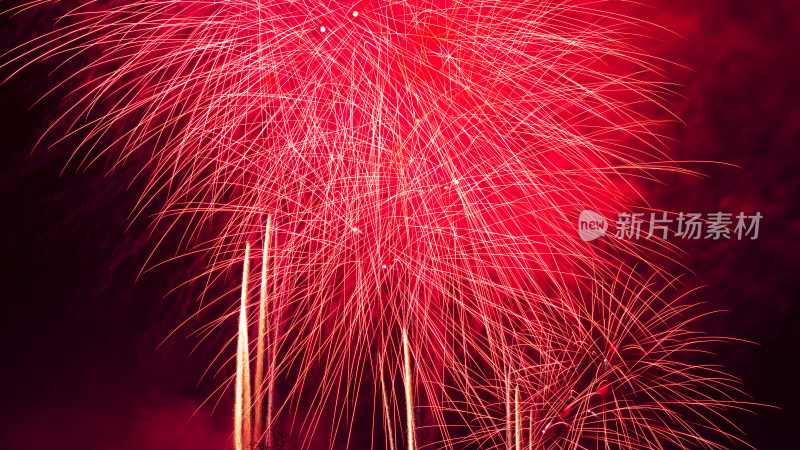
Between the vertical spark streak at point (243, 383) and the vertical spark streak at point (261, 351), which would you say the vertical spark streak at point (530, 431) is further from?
the vertical spark streak at point (243, 383)

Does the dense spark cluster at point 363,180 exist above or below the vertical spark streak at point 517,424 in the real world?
Answer: above

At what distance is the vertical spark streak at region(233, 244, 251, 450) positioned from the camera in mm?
4183

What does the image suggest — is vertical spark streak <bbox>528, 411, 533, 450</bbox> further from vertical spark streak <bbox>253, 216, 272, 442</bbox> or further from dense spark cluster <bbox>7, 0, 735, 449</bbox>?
vertical spark streak <bbox>253, 216, 272, 442</bbox>

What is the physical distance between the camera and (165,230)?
4.96 metres

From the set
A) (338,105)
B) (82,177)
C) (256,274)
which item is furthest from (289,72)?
(82,177)

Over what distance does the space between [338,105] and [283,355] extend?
Answer: 5.86ft

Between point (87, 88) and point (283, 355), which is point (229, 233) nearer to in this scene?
point (283, 355)

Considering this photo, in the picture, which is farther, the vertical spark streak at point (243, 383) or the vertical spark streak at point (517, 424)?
the vertical spark streak at point (517, 424)

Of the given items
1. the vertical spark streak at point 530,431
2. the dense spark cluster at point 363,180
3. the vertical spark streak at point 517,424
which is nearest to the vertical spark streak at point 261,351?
the dense spark cluster at point 363,180

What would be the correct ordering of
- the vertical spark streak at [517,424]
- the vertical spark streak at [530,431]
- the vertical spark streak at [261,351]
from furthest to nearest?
the vertical spark streak at [530,431]
the vertical spark streak at [517,424]
the vertical spark streak at [261,351]

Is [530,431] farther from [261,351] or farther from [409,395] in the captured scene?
[261,351]

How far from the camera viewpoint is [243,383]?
14.5 feet

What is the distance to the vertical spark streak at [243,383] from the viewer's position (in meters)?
4.18

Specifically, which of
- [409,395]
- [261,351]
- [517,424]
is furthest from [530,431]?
[261,351]
